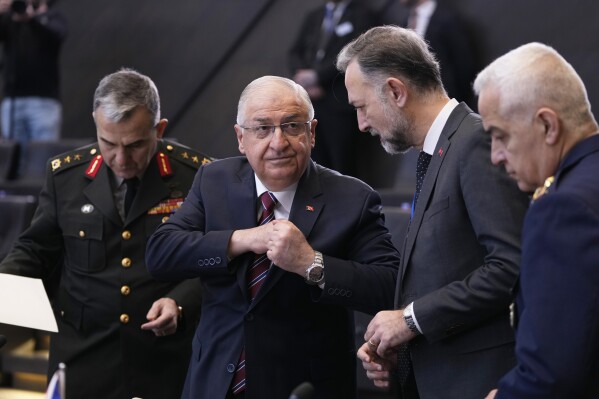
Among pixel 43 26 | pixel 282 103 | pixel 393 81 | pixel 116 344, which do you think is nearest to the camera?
pixel 393 81

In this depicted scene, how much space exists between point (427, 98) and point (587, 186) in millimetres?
691

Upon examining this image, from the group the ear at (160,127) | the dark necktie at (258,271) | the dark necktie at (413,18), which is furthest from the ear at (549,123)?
the dark necktie at (413,18)

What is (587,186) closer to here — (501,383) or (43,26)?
(501,383)

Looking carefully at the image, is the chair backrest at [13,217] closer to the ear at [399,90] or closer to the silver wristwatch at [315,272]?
the silver wristwatch at [315,272]

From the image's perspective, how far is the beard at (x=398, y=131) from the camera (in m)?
2.26

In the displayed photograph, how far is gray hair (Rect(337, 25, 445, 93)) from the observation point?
7.37 feet

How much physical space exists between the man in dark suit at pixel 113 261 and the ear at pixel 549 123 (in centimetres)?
150

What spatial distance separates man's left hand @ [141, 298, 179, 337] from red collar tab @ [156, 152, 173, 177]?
48 centimetres

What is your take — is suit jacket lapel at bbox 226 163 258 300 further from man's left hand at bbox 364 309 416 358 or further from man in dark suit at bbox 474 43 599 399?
man in dark suit at bbox 474 43 599 399

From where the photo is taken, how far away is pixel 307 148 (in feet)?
8.10

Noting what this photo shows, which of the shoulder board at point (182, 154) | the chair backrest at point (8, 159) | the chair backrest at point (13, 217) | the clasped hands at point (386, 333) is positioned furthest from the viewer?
the chair backrest at point (8, 159)

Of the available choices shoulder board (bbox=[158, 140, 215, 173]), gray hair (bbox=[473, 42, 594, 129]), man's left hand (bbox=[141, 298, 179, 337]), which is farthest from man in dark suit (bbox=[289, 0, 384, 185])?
gray hair (bbox=[473, 42, 594, 129])

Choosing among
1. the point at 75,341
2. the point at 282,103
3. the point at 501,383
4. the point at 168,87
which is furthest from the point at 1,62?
the point at 501,383

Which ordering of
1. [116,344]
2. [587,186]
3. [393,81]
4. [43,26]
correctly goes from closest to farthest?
[587,186], [393,81], [116,344], [43,26]
